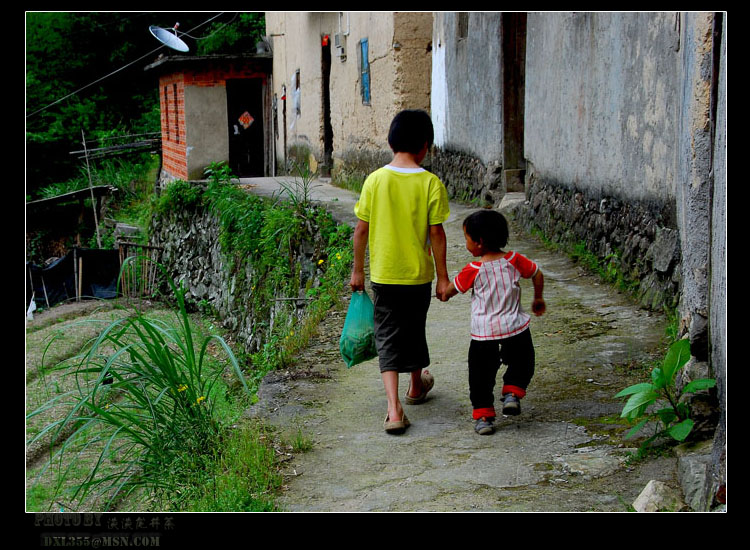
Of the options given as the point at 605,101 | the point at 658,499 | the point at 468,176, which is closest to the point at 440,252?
the point at 658,499

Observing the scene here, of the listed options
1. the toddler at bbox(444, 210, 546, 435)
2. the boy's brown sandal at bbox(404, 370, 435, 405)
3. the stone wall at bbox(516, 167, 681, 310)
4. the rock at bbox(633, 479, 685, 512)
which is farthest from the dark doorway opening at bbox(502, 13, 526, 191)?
the rock at bbox(633, 479, 685, 512)

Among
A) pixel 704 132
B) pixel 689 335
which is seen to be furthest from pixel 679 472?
pixel 704 132

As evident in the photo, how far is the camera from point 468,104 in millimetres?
9969

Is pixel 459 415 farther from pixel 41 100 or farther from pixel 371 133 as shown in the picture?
pixel 41 100

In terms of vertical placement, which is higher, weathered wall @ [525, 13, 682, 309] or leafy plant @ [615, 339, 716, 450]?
weathered wall @ [525, 13, 682, 309]

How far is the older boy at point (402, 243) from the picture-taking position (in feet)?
11.8

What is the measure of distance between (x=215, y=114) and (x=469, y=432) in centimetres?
1623

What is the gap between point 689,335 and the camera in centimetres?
339

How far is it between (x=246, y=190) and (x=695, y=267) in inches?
399

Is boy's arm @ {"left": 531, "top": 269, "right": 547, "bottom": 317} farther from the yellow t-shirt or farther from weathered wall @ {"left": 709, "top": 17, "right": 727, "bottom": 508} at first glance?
weathered wall @ {"left": 709, "top": 17, "right": 727, "bottom": 508}

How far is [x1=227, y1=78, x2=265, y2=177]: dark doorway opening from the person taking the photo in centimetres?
1958

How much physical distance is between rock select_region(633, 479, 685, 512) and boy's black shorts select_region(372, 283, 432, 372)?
50.9 inches

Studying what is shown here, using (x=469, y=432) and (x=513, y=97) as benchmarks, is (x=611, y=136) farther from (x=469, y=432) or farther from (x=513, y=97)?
(x=469, y=432)

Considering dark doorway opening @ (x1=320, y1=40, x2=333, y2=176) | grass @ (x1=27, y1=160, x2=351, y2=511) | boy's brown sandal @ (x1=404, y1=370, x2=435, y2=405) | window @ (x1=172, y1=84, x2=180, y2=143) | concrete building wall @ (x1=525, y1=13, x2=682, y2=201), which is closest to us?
grass @ (x1=27, y1=160, x2=351, y2=511)
